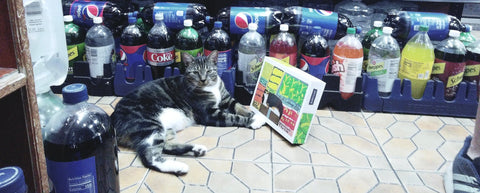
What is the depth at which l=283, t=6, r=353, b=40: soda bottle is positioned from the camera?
2248mm

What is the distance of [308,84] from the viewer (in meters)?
1.78

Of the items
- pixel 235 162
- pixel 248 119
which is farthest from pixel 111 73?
pixel 235 162

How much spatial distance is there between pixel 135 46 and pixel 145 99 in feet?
1.58

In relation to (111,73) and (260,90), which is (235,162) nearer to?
(260,90)

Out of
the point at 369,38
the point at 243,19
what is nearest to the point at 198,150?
the point at 243,19

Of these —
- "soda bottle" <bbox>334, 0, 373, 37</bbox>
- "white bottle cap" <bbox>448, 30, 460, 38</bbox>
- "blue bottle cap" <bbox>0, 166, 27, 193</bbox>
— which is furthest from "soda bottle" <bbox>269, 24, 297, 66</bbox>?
"blue bottle cap" <bbox>0, 166, 27, 193</bbox>

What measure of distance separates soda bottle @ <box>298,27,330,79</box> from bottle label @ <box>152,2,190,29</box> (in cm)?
74

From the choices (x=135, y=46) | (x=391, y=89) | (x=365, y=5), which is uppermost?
(x=365, y=5)

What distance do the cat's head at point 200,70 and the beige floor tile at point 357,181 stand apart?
2.67 ft

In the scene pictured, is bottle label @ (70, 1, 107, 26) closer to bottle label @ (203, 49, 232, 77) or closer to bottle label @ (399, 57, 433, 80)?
bottle label @ (203, 49, 232, 77)

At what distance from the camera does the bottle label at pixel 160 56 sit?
7.19 feet

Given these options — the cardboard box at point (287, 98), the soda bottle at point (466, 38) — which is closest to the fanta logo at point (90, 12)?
the cardboard box at point (287, 98)

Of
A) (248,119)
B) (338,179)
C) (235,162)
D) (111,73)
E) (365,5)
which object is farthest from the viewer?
(365,5)

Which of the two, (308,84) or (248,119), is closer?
(308,84)
